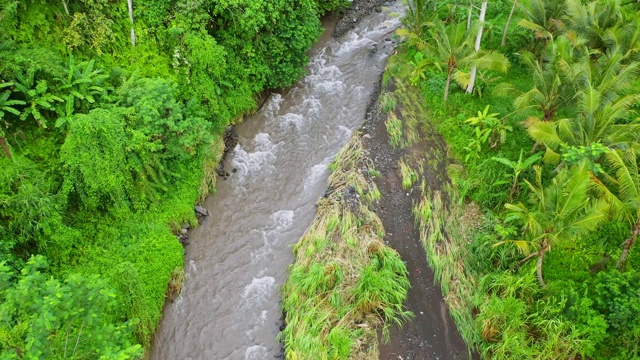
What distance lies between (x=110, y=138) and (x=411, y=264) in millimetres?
8579

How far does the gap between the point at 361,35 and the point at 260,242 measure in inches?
480

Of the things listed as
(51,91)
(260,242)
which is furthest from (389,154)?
(51,91)

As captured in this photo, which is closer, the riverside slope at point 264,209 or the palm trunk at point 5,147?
the palm trunk at point 5,147

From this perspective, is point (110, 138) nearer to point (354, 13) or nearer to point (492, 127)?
point (492, 127)

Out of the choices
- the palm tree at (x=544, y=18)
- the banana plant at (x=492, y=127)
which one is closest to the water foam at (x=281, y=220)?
the banana plant at (x=492, y=127)

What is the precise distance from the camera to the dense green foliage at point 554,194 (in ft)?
31.8

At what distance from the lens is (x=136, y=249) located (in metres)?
11.5

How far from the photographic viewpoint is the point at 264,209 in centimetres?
1377

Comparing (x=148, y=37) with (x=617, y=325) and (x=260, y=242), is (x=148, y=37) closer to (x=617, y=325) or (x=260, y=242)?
(x=260, y=242)

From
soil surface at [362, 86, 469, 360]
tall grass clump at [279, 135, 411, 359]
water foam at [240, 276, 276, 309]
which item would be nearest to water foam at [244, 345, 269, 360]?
tall grass clump at [279, 135, 411, 359]

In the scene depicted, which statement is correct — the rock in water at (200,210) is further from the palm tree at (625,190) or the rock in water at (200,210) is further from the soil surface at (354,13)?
the soil surface at (354,13)

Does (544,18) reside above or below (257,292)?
below

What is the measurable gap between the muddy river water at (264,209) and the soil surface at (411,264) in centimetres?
180

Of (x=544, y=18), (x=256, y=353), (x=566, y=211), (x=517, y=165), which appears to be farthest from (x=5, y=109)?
(x=544, y=18)
